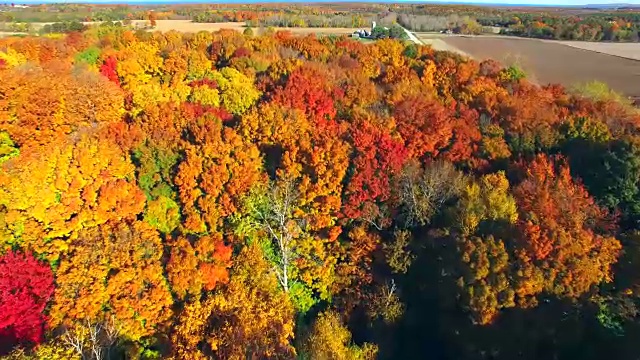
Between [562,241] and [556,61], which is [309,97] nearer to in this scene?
[562,241]

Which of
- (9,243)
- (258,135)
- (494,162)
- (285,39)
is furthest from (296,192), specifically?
(285,39)

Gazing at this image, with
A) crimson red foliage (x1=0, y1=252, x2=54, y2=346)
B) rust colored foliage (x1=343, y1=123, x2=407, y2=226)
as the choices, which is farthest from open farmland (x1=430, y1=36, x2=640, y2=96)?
crimson red foliage (x1=0, y1=252, x2=54, y2=346)

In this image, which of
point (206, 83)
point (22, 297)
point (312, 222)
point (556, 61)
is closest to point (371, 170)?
point (312, 222)

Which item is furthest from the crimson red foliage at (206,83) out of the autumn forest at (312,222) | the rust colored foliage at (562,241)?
the rust colored foliage at (562,241)

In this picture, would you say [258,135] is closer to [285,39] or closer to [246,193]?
[246,193]

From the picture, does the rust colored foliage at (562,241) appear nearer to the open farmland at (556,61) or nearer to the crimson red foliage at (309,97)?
the crimson red foliage at (309,97)

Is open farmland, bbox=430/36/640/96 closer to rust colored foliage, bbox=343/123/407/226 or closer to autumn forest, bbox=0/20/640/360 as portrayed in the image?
autumn forest, bbox=0/20/640/360
